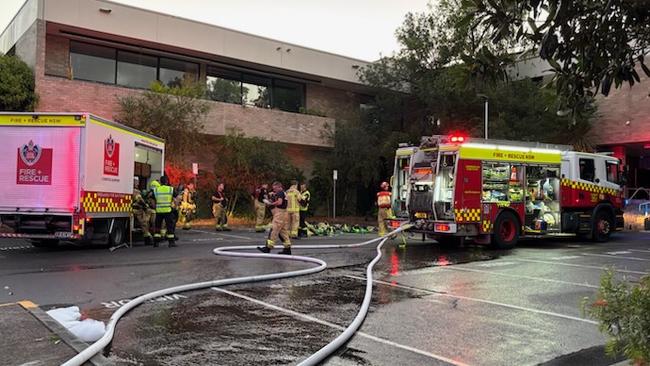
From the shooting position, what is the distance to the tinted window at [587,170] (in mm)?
16797

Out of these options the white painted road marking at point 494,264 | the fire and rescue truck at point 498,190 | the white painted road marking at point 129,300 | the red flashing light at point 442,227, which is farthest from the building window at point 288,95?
the white painted road marking at point 129,300

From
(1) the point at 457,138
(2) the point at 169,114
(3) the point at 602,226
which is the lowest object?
(3) the point at 602,226

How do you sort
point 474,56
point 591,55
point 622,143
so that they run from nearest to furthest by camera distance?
point 591,55, point 474,56, point 622,143

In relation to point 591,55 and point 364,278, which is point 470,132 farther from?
point 591,55

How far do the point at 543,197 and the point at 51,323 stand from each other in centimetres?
1388

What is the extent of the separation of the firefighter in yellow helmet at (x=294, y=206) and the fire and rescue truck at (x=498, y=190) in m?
2.81

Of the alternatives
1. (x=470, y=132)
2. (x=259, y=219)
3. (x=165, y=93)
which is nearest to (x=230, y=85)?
(x=165, y=93)

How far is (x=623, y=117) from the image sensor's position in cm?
2769

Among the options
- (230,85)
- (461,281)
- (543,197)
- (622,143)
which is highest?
(230,85)

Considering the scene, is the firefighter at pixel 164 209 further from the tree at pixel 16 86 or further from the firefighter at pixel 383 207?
the tree at pixel 16 86

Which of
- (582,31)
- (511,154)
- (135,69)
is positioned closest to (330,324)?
(582,31)

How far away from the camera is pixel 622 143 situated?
91.1 feet

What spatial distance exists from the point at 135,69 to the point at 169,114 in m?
4.19

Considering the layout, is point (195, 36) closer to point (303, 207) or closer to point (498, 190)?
point (303, 207)
